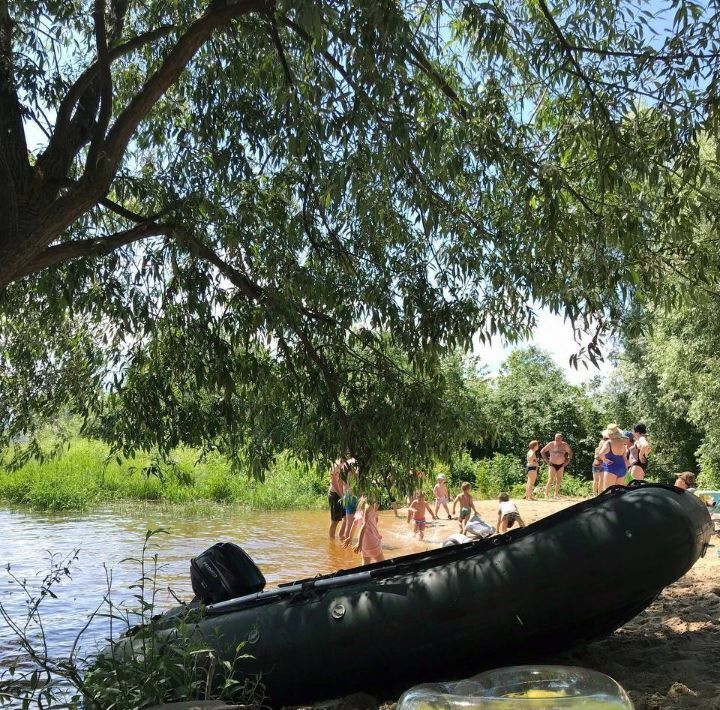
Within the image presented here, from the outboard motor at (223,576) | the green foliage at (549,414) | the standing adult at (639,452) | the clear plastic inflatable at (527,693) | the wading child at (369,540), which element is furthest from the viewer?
the green foliage at (549,414)

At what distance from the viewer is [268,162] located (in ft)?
22.7

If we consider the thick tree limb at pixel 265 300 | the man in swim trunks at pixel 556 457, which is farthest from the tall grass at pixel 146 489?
the thick tree limb at pixel 265 300

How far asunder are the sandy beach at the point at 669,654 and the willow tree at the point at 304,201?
2.23m

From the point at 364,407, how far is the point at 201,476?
17034mm

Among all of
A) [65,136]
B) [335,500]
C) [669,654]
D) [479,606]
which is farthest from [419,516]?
[65,136]

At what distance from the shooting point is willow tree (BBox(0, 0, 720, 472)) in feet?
18.4

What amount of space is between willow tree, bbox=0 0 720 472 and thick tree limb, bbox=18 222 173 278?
1.1 inches

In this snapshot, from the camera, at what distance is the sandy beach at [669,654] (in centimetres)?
527

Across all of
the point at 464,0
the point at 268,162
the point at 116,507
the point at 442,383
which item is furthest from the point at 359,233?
the point at 116,507

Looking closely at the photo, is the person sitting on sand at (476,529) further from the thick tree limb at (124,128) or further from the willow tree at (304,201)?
the thick tree limb at (124,128)

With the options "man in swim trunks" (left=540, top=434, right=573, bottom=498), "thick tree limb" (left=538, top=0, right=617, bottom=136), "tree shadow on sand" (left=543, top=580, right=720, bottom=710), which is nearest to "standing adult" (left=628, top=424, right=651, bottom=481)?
"man in swim trunks" (left=540, top=434, right=573, bottom=498)

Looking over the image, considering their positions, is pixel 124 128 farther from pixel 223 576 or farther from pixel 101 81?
pixel 223 576

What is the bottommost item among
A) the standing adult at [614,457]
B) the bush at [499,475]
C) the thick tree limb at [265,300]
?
the bush at [499,475]

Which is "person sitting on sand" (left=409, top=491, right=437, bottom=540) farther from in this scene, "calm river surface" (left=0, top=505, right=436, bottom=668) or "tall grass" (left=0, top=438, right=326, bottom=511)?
"tall grass" (left=0, top=438, right=326, bottom=511)
